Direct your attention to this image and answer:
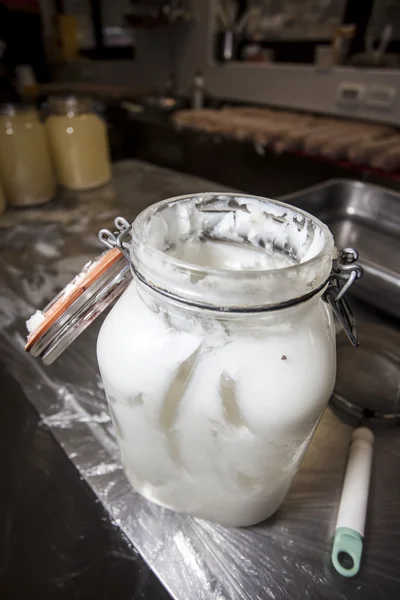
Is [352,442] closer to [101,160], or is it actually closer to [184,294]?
[184,294]

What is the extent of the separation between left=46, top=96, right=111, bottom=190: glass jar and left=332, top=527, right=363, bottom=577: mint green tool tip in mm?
1000

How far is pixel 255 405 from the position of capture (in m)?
0.26

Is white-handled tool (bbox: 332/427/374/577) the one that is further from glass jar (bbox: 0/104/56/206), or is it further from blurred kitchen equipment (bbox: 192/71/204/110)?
blurred kitchen equipment (bbox: 192/71/204/110)

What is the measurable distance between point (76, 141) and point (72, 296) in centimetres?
84

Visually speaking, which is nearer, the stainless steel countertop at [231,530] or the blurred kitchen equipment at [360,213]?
the stainless steel countertop at [231,530]

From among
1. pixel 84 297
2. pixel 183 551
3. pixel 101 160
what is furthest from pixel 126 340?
pixel 101 160

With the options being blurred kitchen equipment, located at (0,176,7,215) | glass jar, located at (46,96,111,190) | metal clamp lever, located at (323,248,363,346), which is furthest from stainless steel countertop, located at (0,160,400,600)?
glass jar, located at (46,96,111,190)

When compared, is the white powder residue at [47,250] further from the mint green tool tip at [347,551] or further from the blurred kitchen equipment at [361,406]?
the mint green tool tip at [347,551]

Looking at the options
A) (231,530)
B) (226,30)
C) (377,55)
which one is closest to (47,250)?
(231,530)

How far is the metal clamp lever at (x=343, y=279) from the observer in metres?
0.29

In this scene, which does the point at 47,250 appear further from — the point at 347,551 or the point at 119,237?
the point at 347,551

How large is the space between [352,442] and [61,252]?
623mm

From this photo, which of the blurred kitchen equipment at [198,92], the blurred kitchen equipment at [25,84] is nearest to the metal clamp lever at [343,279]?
the blurred kitchen equipment at [198,92]

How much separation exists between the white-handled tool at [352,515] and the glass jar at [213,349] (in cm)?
5
